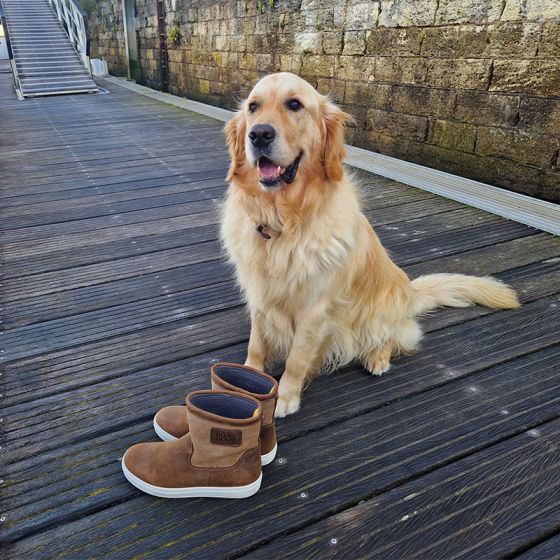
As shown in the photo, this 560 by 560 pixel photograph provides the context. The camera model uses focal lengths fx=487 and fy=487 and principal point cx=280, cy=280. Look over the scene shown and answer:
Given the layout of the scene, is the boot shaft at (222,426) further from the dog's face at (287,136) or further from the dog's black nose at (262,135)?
the dog's black nose at (262,135)

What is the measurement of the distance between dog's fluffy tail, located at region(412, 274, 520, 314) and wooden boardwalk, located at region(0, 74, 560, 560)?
0.23ft

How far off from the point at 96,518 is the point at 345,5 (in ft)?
18.5

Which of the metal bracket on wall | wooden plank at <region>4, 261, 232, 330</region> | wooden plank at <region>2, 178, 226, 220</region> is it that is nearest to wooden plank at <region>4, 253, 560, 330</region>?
wooden plank at <region>4, 261, 232, 330</region>

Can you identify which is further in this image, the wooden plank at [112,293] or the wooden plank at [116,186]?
the wooden plank at [116,186]

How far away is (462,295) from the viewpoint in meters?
2.61

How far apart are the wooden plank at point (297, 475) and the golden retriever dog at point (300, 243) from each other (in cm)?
29

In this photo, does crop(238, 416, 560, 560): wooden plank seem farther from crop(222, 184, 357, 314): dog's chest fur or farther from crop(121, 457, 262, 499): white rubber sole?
crop(222, 184, 357, 314): dog's chest fur

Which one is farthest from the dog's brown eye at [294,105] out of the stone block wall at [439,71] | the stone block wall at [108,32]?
the stone block wall at [108,32]

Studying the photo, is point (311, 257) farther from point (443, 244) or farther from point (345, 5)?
point (345, 5)

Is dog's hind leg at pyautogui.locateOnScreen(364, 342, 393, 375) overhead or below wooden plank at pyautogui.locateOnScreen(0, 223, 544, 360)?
overhead

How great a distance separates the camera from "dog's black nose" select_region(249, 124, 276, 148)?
6.12 feet

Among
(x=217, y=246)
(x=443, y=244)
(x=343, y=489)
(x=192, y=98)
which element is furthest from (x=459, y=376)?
(x=192, y=98)

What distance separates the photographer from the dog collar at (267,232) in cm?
200

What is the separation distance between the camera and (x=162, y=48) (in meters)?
11.0
